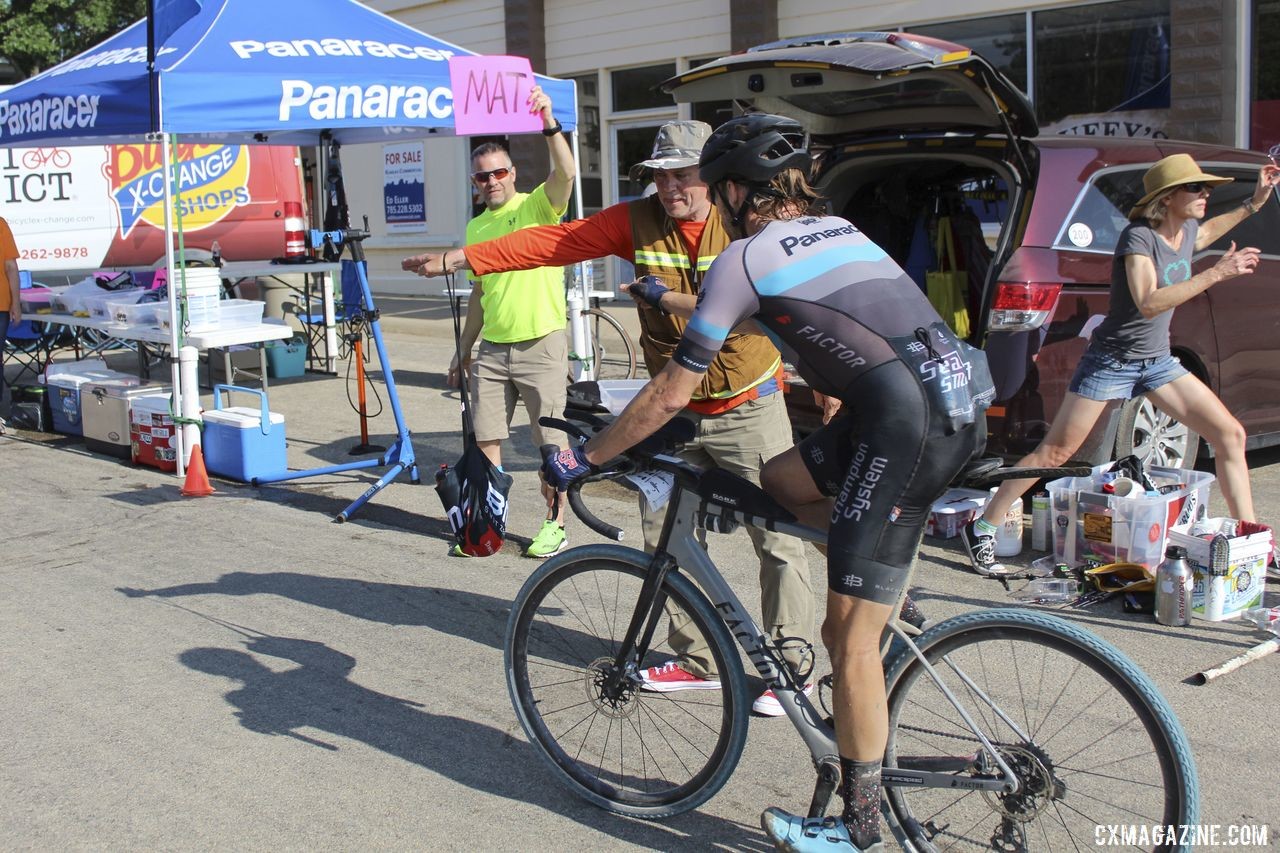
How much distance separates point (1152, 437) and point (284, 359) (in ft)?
28.0

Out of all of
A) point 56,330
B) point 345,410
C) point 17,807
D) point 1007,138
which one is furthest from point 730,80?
point 56,330

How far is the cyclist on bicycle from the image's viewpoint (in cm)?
310

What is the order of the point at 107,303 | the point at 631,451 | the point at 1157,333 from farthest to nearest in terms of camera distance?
the point at 107,303
the point at 1157,333
the point at 631,451

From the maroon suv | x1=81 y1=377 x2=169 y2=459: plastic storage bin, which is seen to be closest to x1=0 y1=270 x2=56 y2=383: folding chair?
x1=81 y1=377 x2=169 y2=459: plastic storage bin

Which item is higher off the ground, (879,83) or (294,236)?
(879,83)

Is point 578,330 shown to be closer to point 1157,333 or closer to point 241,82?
point 241,82

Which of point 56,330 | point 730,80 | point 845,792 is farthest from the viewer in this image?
point 56,330

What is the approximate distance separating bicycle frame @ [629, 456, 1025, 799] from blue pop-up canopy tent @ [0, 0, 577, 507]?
4.15 meters

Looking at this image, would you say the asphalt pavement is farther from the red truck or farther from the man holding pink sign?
the red truck

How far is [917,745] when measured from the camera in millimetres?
3381

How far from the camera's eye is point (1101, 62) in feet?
41.0

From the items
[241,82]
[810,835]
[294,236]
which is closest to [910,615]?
[810,835]

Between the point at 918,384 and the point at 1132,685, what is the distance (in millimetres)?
860

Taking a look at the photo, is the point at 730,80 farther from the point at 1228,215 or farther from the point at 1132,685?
the point at 1132,685
